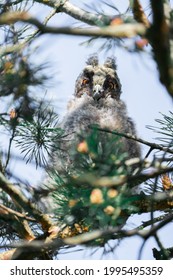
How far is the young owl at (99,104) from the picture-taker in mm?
3646

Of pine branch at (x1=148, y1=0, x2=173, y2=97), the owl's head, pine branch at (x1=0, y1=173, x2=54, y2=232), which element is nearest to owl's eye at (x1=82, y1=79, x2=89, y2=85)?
the owl's head

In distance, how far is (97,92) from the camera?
395 centimetres

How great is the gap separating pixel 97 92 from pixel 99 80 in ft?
0.58

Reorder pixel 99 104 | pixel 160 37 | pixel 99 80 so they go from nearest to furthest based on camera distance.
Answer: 1. pixel 160 37
2. pixel 99 104
3. pixel 99 80

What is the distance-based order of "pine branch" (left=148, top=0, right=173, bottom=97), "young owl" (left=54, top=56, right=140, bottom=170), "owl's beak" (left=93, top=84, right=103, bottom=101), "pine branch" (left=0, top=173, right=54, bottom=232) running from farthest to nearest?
"owl's beak" (left=93, top=84, right=103, bottom=101) < "young owl" (left=54, top=56, right=140, bottom=170) < "pine branch" (left=0, top=173, right=54, bottom=232) < "pine branch" (left=148, top=0, right=173, bottom=97)

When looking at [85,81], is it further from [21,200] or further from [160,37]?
[160,37]

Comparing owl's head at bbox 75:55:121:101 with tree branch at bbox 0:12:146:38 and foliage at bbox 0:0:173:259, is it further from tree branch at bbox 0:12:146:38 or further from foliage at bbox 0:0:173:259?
tree branch at bbox 0:12:146:38

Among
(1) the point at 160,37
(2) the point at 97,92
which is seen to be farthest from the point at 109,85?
(1) the point at 160,37

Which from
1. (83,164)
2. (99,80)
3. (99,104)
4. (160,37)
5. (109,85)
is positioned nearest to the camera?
(160,37)

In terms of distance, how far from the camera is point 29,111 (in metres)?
1.78

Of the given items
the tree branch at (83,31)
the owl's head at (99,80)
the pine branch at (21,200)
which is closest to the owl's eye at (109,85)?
the owl's head at (99,80)

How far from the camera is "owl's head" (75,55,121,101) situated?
4.09 m

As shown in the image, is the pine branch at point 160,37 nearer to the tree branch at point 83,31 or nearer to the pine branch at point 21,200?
the tree branch at point 83,31

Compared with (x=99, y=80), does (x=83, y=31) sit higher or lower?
lower
